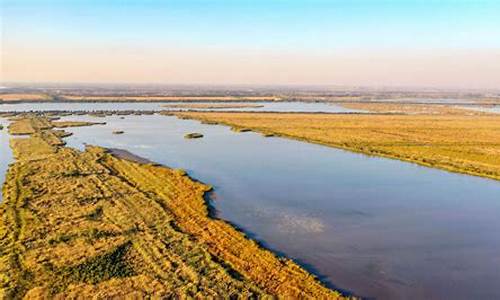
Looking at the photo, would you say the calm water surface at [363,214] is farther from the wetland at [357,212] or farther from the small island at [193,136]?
the small island at [193,136]

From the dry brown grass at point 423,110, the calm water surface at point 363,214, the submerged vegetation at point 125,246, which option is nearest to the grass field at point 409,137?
the calm water surface at point 363,214

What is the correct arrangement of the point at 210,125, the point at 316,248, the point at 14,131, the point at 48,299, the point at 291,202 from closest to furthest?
the point at 48,299 → the point at 316,248 → the point at 291,202 → the point at 14,131 → the point at 210,125

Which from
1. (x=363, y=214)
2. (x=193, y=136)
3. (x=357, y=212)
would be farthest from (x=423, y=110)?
(x=363, y=214)

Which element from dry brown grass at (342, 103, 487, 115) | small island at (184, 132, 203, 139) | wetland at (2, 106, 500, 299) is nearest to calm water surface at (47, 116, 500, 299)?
wetland at (2, 106, 500, 299)

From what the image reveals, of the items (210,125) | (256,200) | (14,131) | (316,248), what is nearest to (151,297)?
(316,248)

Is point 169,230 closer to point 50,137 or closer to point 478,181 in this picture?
point 478,181

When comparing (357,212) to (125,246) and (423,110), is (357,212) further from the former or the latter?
(423,110)
